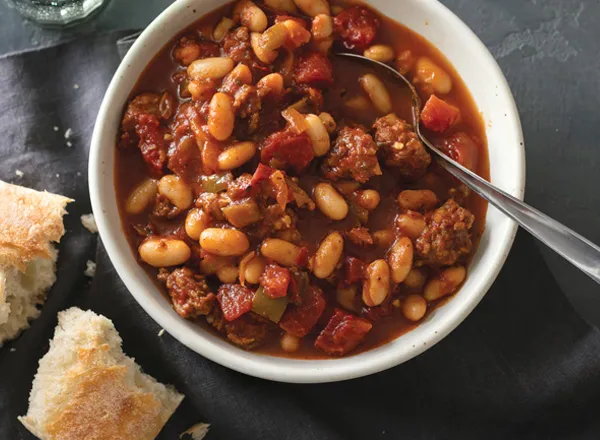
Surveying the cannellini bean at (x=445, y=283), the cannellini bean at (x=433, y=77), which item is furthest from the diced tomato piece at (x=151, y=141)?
the cannellini bean at (x=445, y=283)

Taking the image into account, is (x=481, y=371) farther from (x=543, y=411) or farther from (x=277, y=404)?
(x=277, y=404)

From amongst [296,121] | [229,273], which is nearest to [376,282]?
[229,273]

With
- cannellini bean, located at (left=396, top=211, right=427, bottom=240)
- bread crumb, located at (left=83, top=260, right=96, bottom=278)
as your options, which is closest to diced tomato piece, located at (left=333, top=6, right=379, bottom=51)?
cannellini bean, located at (left=396, top=211, right=427, bottom=240)

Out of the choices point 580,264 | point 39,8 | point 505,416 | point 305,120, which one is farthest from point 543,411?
point 39,8

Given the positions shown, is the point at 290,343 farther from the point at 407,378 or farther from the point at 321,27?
the point at 321,27

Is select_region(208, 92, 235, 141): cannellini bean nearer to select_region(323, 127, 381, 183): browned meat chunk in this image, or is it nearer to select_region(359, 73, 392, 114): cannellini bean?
select_region(323, 127, 381, 183): browned meat chunk

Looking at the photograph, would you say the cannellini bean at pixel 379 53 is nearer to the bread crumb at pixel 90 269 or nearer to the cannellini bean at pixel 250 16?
the cannellini bean at pixel 250 16

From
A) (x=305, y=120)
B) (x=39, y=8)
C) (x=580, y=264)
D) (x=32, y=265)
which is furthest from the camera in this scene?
(x=39, y=8)
